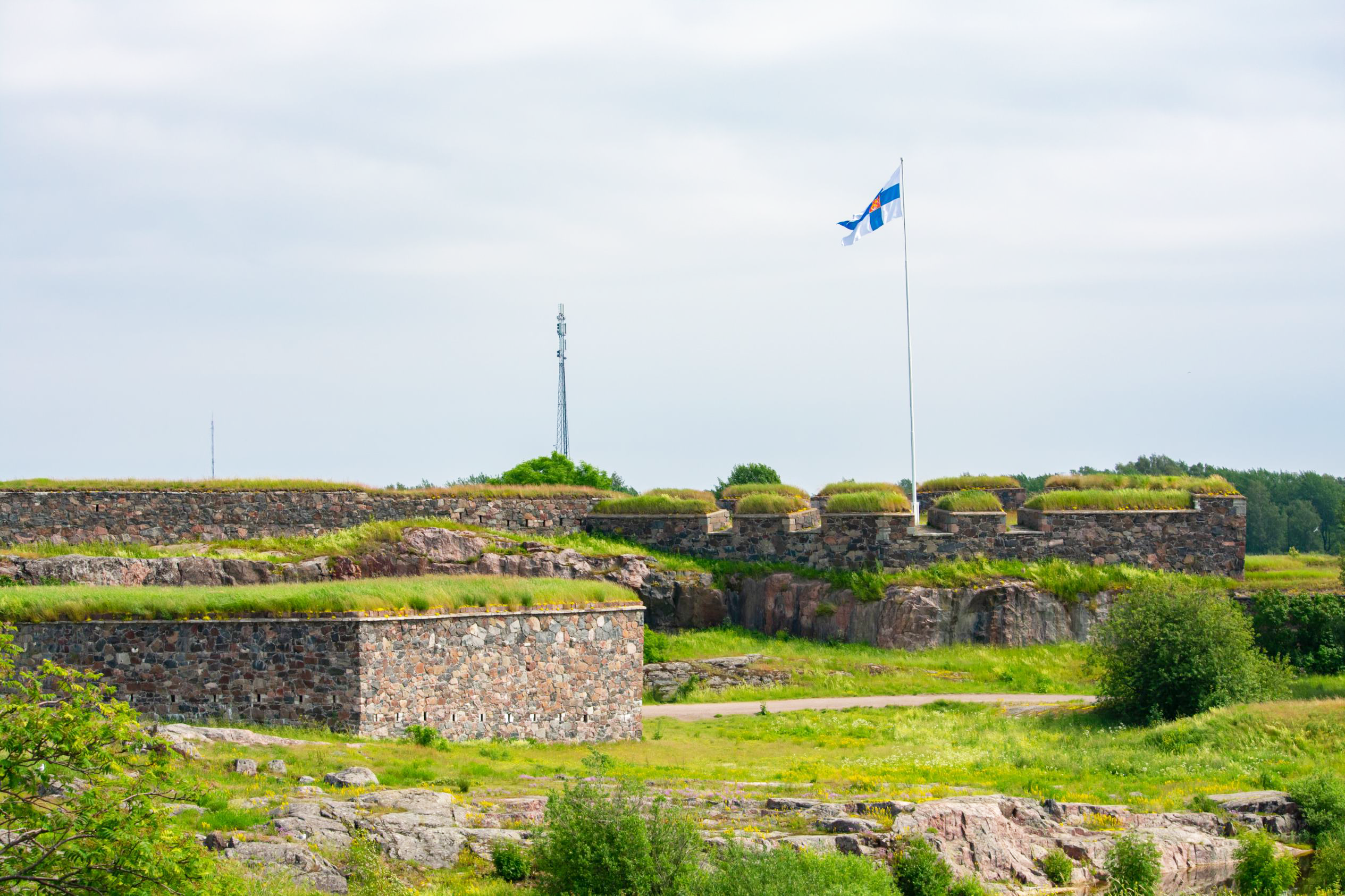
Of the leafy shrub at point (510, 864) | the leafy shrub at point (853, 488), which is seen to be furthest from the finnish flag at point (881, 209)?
the leafy shrub at point (510, 864)

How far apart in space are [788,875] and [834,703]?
15637 mm

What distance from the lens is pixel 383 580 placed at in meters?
24.8

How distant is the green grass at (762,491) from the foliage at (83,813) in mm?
28785

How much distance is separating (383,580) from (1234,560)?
24.5 metres

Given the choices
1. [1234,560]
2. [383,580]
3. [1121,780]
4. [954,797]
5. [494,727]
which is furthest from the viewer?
[1234,560]

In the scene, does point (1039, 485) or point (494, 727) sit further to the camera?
point (1039, 485)

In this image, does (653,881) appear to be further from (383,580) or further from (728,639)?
(728,639)

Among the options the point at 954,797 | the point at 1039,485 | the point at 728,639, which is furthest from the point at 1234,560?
the point at 1039,485

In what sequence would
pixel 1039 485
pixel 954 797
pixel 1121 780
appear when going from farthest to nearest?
pixel 1039 485 < pixel 1121 780 < pixel 954 797

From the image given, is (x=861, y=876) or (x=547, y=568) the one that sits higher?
(x=547, y=568)

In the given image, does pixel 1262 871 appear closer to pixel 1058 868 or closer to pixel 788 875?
pixel 1058 868

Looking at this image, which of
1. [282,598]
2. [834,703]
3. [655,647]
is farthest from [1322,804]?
[655,647]

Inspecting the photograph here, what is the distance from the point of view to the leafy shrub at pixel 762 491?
39.6 m

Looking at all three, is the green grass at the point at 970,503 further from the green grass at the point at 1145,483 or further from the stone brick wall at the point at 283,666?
the stone brick wall at the point at 283,666
